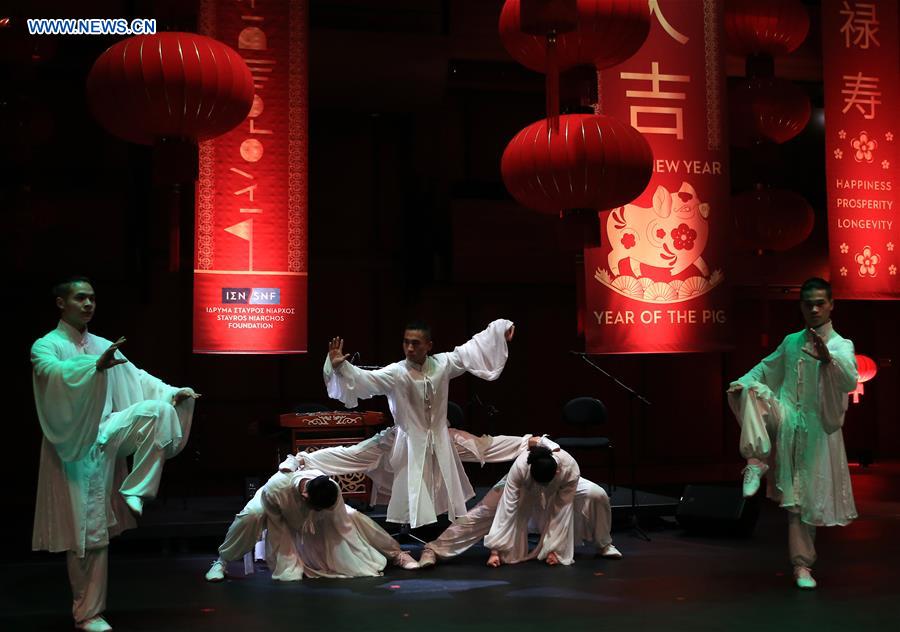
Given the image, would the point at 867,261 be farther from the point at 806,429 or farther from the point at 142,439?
the point at 142,439

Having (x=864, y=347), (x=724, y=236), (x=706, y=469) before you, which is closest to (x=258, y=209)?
(x=724, y=236)

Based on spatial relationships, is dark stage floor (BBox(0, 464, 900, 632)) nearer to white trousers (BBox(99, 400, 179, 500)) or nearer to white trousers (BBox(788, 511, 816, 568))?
white trousers (BBox(788, 511, 816, 568))

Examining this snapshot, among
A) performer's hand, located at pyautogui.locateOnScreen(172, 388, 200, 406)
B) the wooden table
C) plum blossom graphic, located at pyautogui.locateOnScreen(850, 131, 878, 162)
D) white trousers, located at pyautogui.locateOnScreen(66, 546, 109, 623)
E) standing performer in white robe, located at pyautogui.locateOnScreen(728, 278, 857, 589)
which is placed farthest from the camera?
plum blossom graphic, located at pyautogui.locateOnScreen(850, 131, 878, 162)

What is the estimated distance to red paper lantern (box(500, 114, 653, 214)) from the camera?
5.16 metres

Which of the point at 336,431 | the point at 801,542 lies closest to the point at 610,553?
the point at 801,542

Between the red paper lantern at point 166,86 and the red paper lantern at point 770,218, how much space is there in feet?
13.8

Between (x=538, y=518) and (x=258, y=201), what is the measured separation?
99.3 inches

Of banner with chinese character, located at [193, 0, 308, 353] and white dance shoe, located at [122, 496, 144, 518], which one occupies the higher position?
banner with chinese character, located at [193, 0, 308, 353]

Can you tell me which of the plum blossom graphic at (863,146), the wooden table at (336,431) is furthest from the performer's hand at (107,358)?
the plum blossom graphic at (863,146)

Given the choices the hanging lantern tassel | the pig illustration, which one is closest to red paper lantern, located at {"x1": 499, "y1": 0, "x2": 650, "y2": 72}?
the hanging lantern tassel

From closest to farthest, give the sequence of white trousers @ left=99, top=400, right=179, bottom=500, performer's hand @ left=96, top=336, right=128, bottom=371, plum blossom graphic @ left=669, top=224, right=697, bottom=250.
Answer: performer's hand @ left=96, top=336, right=128, bottom=371 → white trousers @ left=99, top=400, right=179, bottom=500 → plum blossom graphic @ left=669, top=224, right=697, bottom=250

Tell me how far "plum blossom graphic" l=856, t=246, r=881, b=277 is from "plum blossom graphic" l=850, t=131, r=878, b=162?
25.2 inches

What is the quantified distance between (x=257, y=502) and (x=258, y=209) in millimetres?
1764

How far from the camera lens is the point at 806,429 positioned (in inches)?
200
